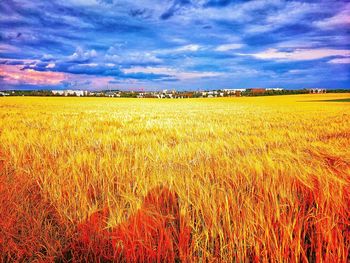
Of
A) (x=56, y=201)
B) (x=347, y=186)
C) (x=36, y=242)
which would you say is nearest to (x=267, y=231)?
(x=347, y=186)

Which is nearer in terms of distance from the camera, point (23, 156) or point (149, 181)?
point (149, 181)

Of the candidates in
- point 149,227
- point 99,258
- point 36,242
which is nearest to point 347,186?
point 149,227

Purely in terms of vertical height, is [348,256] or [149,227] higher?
[149,227]

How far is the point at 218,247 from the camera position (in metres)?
1.51

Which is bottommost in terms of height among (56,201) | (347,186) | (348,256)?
(348,256)

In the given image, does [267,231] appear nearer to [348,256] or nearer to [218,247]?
[218,247]

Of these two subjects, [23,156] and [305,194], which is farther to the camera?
[23,156]

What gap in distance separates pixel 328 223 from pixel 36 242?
159 cm

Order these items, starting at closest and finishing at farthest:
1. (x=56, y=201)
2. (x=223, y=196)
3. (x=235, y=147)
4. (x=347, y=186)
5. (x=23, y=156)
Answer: (x=223, y=196), (x=347, y=186), (x=56, y=201), (x=23, y=156), (x=235, y=147)

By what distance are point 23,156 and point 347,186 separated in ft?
9.93

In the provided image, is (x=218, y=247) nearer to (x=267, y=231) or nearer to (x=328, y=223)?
(x=267, y=231)

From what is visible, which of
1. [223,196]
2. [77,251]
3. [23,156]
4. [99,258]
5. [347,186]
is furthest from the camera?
[23,156]

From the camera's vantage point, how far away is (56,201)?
2053mm

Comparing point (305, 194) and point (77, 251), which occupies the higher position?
point (305, 194)
